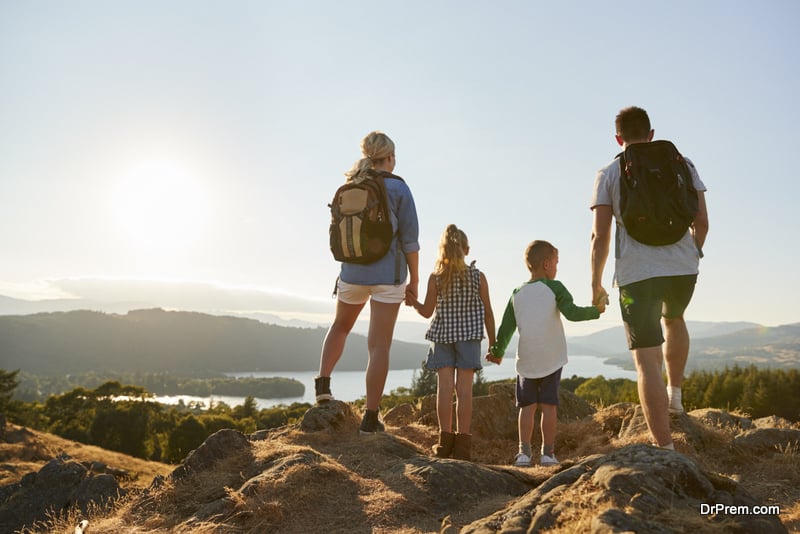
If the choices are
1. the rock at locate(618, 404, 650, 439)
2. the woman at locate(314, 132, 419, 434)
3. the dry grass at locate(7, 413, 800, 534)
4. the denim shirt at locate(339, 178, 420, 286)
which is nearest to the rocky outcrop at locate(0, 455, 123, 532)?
the dry grass at locate(7, 413, 800, 534)

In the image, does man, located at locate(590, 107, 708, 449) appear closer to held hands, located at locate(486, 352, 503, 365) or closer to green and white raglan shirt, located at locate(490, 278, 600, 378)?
green and white raglan shirt, located at locate(490, 278, 600, 378)

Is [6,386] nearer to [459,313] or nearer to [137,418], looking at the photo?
[137,418]

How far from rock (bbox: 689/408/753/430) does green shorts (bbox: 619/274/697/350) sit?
8.87ft

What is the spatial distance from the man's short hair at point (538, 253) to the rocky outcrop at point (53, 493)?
5754 millimetres

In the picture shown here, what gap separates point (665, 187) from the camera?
4680mm

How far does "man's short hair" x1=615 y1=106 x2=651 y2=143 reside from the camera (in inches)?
196

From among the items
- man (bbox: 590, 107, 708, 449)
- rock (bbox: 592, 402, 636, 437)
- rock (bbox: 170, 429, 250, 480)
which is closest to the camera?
man (bbox: 590, 107, 708, 449)

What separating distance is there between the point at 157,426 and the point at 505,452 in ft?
224

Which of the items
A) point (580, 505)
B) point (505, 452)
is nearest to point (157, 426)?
point (505, 452)

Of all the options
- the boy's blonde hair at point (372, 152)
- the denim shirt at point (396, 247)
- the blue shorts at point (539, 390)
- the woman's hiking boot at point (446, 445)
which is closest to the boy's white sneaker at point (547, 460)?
the blue shorts at point (539, 390)

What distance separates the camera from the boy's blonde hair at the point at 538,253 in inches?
246

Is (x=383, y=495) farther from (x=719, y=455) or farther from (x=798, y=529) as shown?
(x=719, y=455)

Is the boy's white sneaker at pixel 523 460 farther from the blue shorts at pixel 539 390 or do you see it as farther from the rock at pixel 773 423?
the rock at pixel 773 423

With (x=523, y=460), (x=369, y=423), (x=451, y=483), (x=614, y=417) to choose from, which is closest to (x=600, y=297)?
(x=523, y=460)
